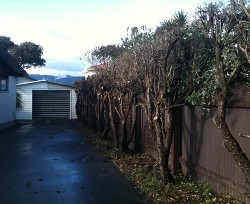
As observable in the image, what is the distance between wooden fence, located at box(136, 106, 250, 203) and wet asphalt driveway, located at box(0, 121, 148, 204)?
127cm

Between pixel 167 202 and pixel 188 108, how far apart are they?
8.61ft

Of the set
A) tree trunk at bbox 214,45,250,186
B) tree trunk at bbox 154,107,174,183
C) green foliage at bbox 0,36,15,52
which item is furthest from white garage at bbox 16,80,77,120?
green foliage at bbox 0,36,15,52

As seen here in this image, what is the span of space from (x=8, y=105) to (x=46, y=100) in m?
8.68

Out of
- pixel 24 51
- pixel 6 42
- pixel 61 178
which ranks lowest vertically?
pixel 61 178

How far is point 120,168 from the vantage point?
428 inches

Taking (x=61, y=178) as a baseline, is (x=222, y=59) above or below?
above

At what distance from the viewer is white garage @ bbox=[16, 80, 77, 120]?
35250mm

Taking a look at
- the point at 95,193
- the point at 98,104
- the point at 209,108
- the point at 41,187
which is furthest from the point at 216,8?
the point at 98,104

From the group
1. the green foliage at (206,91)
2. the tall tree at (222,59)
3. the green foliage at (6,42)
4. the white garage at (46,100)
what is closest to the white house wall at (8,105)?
the white garage at (46,100)

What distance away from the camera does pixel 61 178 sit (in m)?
9.77

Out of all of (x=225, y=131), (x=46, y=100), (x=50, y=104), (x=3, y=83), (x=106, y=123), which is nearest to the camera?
(x=225, y=131)

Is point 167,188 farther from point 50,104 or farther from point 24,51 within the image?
point 24,51

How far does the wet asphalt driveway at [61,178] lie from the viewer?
25.8 ft

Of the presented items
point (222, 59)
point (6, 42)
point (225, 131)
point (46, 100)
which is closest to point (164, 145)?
point (222, 59)
